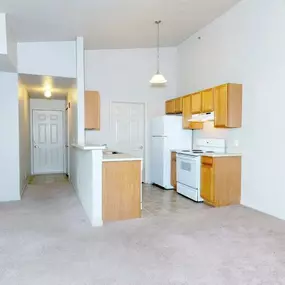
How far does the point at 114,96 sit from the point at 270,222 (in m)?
4.27

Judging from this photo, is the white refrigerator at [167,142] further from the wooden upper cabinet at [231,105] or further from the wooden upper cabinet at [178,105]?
the wooden upper cabinet at [231,105]

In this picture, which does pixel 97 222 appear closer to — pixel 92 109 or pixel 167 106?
pixel 92 109

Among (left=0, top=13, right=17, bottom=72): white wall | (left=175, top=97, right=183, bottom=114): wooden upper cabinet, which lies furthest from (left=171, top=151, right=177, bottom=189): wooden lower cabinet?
(left=0, top=13, right=17, bottom=72): white wall

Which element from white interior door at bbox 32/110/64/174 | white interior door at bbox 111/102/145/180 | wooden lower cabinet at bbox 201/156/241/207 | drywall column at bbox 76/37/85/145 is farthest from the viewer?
white interior door at bbox 32/110/64/174

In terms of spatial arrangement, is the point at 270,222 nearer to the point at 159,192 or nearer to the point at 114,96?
the point at 159,192

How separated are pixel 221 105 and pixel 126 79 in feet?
8.96

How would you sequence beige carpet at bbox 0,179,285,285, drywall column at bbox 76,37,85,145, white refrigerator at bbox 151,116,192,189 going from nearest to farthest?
beige carpet at bbox 0,179,285,285 < drywall column at bbox 76,37,85,145 < white refrigerator at bbox 151,116,192,189

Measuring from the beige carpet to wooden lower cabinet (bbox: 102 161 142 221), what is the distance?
186 millimetres

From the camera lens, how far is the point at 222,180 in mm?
4566

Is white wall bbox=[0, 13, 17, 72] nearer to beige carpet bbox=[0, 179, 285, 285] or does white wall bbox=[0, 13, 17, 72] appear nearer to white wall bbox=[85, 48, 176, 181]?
white wall bbox=[85, 48, 176, 181]

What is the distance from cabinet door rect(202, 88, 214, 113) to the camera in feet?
16.3

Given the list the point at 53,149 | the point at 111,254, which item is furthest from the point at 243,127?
the point at 53,149

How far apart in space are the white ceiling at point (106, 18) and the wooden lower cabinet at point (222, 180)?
2494mm

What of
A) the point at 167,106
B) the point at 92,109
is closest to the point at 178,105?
the point at 167,106
